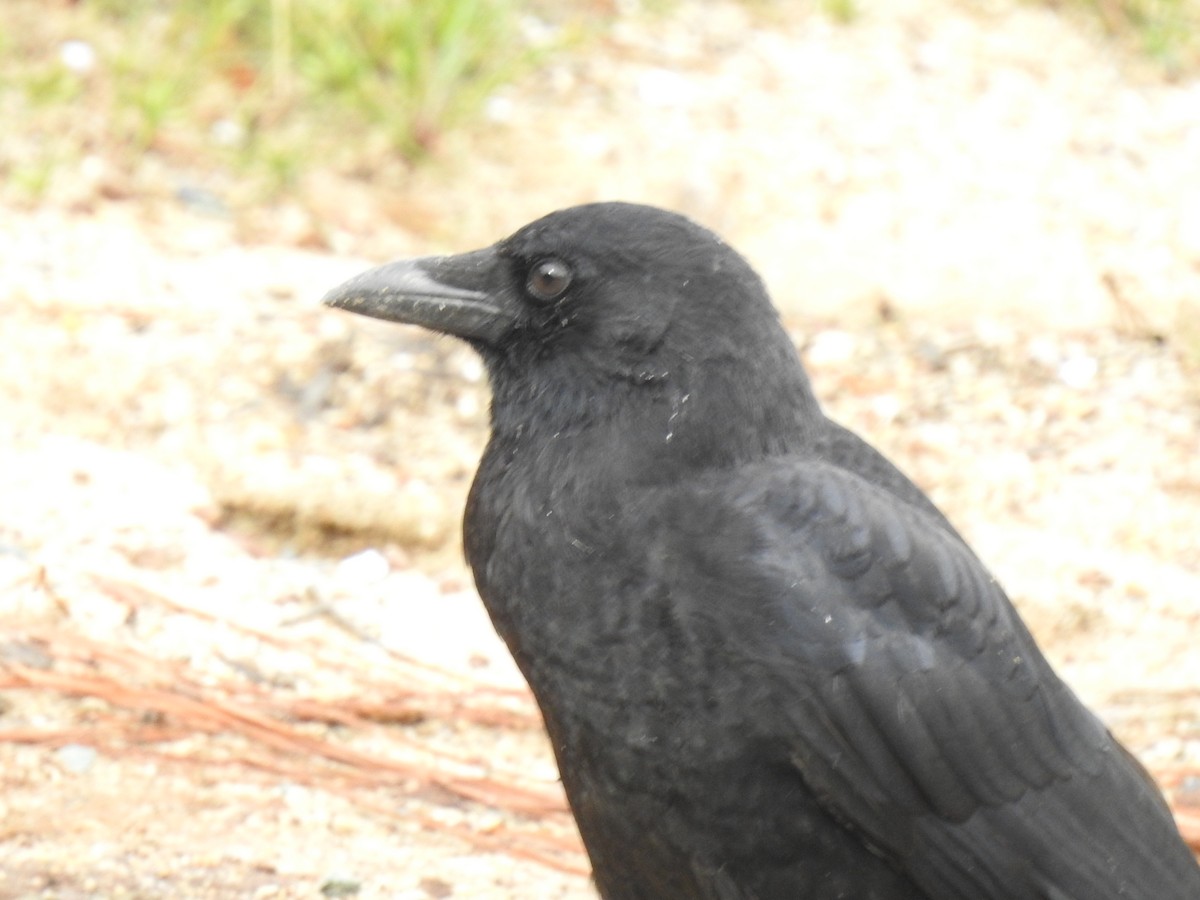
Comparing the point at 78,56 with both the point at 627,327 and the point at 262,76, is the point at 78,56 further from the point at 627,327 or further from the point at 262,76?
the point at 627,327

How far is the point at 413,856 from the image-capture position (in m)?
3.71

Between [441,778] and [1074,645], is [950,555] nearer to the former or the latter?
[441,778]

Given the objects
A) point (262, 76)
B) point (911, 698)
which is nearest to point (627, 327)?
point (911, 698)

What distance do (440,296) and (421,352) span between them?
2.18 m

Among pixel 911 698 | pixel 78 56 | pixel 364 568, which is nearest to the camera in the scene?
pixel 911 698

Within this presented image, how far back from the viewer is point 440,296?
3.26m

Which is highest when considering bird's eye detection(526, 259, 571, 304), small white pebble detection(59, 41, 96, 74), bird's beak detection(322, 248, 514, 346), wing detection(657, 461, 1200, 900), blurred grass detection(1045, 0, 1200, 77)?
blurred grass detection(1045, 0, 1200, 77)

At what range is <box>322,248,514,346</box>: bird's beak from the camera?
3219mm

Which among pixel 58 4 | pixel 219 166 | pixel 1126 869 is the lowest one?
pixel 1126 869

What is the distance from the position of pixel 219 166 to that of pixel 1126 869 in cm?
411

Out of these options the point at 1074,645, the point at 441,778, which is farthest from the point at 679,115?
the point at 441,778

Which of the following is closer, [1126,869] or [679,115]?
[1126,869]

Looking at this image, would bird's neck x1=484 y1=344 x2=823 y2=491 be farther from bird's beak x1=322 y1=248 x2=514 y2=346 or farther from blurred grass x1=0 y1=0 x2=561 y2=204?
blurred grass x1=0 y1=0 x2=561 y2=204

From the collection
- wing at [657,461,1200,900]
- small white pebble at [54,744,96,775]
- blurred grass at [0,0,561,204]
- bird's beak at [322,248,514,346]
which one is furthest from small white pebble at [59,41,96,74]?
wing at [657,461,1200,900]
